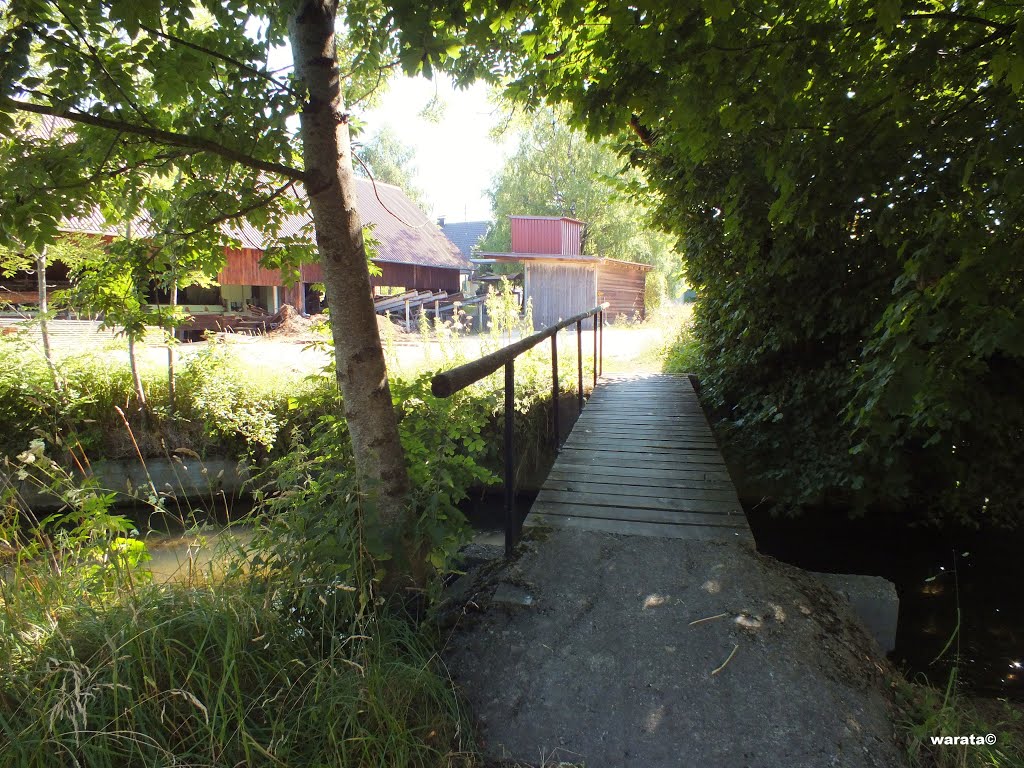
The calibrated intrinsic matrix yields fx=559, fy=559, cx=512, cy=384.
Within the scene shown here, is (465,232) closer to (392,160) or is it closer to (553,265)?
(392,160)

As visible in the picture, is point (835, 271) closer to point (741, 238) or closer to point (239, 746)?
point (741, 238)

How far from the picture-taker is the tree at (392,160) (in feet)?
115

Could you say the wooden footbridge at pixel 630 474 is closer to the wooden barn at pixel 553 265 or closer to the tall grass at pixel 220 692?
the tall grass at pixel 220 692

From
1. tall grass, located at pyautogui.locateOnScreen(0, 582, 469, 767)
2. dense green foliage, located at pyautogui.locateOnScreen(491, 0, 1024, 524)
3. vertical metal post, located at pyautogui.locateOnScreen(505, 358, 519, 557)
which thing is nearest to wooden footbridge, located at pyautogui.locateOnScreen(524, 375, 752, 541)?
vertical metal post, located at pyautogui.locateOnScreen(505, 358, 519, 557)

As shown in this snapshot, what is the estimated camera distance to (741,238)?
4277 mm

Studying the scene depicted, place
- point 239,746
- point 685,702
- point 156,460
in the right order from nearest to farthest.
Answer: point 239,746 → point 685,702 → point 156,460

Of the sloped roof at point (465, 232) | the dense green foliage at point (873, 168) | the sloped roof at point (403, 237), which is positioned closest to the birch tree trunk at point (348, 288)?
the dense green foliage at point (873, 168)

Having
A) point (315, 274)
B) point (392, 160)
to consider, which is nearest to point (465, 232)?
point (392, 160)

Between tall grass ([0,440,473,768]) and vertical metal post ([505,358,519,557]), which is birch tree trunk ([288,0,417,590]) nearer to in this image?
tall grass ([0,440,473,768])

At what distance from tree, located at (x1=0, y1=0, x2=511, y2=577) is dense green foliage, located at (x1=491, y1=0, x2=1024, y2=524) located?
38.6 inches

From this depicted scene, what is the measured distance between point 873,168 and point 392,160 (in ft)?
125

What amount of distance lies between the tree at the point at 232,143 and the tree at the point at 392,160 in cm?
3430

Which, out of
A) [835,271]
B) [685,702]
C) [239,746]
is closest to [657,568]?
[685,702]

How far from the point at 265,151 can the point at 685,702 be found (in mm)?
2399
